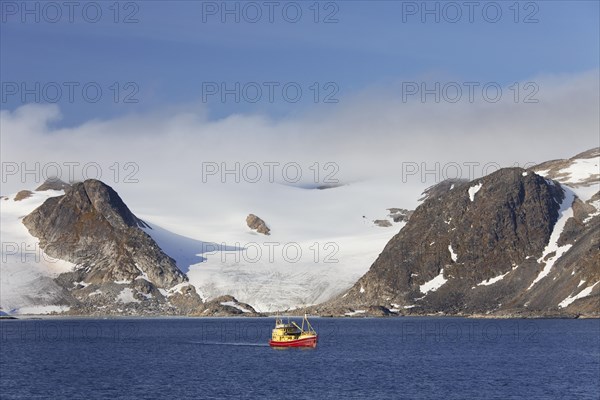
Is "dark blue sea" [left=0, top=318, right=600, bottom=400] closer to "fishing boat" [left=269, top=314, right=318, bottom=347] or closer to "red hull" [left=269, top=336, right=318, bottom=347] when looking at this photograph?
"red hull" [left=269, top=336, right=318, bottom=347]

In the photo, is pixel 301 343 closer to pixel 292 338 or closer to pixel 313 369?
pixel 292 338

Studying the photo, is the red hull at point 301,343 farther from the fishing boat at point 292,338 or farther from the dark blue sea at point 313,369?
the dark blue sea at point 313,369

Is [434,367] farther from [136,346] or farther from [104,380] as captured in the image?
[136,346]

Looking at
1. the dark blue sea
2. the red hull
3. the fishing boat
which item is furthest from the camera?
the fishing boat

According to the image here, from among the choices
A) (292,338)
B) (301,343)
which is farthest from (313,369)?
(292,338)

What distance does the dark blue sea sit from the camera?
105625 millimetres

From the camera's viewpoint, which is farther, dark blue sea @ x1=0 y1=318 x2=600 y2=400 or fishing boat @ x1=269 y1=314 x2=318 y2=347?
fishing boat @ x1=269 y1=314 x2=318 y2=347

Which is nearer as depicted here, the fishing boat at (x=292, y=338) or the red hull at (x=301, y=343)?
the red hull at (x=301, y=343)

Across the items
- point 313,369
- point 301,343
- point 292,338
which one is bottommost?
point 313,369

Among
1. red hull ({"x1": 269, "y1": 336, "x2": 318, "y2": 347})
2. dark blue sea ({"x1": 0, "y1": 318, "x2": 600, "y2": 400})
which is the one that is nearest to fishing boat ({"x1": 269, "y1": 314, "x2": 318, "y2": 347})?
red hull ({"x1": 269, "y1": 336, "x2": 318, "y2": 347})

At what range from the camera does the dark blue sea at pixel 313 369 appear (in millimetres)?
105625

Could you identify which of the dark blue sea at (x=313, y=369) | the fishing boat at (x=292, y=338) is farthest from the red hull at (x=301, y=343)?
the dark blue sea at (x=313, y=369)

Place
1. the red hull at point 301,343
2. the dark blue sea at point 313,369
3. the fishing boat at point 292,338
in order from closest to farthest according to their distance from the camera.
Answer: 1. the dark blue sea at point 313,369
2. the red hull at point 301,343
3. the fishing boat at point 292,338

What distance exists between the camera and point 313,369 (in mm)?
130250
